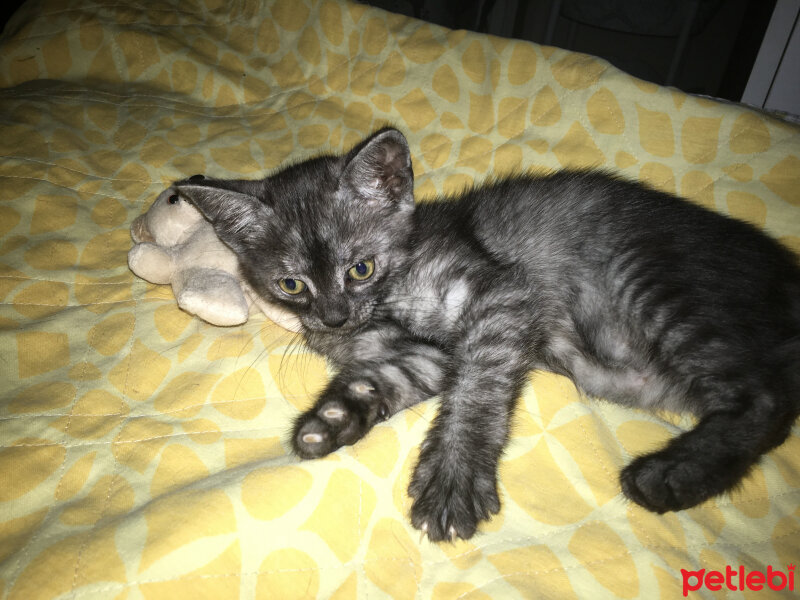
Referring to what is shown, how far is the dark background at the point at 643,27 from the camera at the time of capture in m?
2.74

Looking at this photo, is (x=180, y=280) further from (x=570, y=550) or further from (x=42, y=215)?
(x=570, y=550)

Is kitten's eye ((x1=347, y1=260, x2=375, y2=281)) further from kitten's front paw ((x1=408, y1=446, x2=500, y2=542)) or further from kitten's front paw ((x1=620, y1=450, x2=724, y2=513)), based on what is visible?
kitten's front paw ((x1=620, y1=450, x2=724, y2=513))

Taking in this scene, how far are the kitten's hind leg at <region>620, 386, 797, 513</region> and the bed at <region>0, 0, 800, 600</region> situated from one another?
0.19 ft

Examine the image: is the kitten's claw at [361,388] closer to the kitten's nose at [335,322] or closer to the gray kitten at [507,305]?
the gray kitten at [507,305]

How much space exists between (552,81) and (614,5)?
1749mm

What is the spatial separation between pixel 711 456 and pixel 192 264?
149 centimetres

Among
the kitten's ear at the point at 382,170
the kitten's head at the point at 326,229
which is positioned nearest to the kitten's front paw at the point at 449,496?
the kitten's head at the point at 326,229

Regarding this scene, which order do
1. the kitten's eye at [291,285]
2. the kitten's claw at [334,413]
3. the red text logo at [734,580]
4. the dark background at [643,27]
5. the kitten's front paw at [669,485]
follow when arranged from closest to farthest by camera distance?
the red text logo at [734,580] < the kitten's front paw at [669,485] < the kitten's claw at [334,413] < the kitten's eye at [291,285] < the dark background at [643,27]

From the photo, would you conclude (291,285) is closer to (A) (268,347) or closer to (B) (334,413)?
(A) (268,347)

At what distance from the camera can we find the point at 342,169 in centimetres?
→ 155

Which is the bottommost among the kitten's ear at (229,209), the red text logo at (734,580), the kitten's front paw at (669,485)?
the red text logo at (734,580)

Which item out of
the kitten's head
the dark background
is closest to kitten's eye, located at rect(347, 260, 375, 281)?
the kitten's head

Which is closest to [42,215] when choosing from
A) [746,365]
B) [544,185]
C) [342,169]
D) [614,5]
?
[342,169]

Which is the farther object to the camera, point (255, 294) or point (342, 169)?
point (255, 294)
